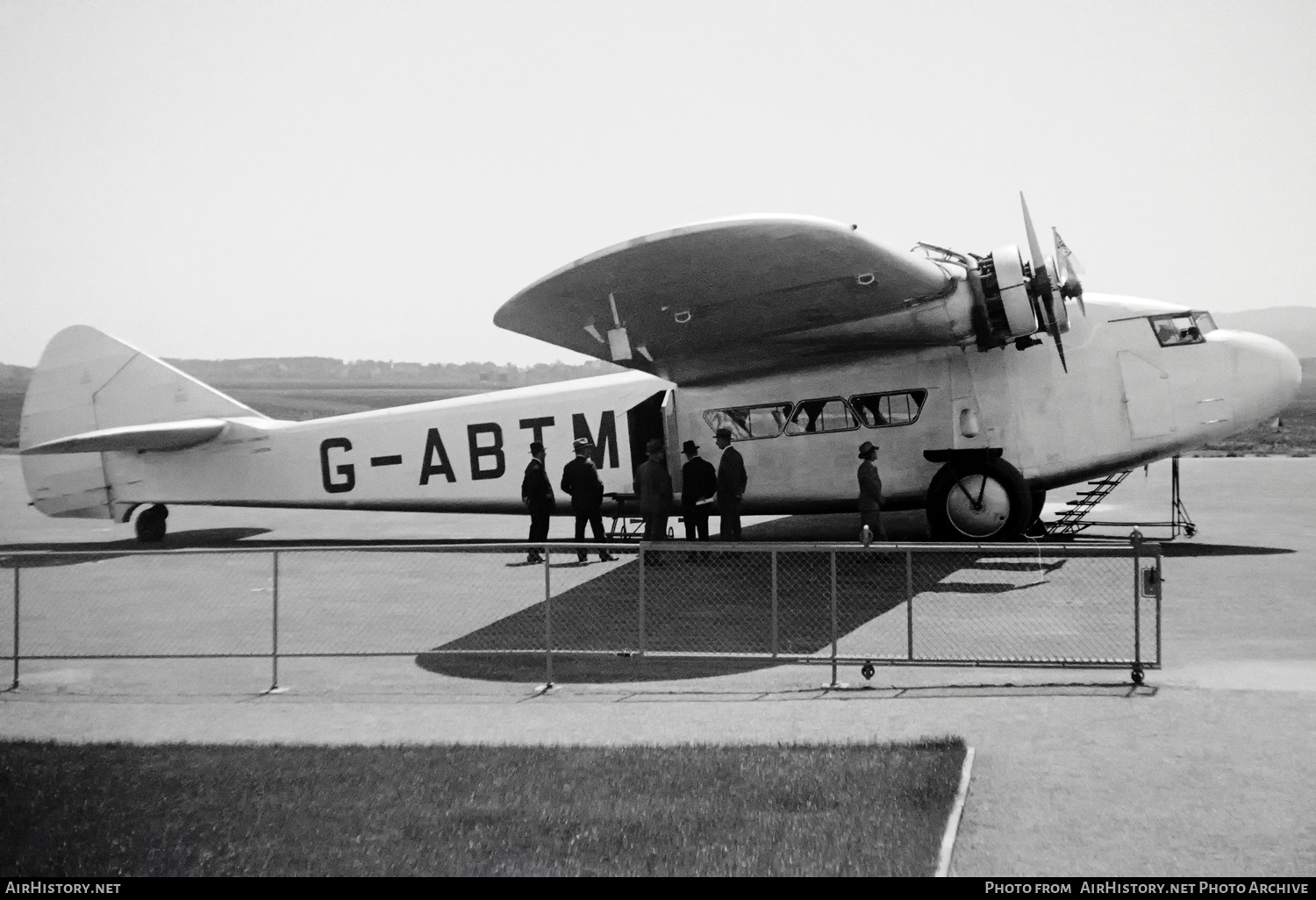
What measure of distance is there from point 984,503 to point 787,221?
5251mm

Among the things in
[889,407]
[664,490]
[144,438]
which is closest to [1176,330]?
[889,407]

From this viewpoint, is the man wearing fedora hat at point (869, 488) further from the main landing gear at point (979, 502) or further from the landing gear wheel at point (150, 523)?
the landing gear wheel at point (150, 523)

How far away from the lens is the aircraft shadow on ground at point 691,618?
960 cm

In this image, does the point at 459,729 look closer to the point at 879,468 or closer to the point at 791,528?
the point at 879,468

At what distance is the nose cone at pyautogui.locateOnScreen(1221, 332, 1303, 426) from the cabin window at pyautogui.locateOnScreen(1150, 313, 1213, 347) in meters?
0.49

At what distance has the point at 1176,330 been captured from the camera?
48.7 ft

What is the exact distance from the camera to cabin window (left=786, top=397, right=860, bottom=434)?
1525cm

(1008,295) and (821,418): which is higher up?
(1008,295)

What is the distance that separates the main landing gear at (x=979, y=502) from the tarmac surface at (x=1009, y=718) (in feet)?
7.51

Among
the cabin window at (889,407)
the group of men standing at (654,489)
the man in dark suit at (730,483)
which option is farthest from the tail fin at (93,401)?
the cabin window at (889,407)

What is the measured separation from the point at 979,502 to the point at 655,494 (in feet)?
13.1

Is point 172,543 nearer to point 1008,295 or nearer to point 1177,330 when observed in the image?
point 1008,295

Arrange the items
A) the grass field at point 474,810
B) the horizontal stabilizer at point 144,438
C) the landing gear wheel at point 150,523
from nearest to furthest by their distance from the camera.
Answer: the grass field at point 474,810
the horizontal stabilizer at point 144,438
the landing gear wheel at point 150,523
